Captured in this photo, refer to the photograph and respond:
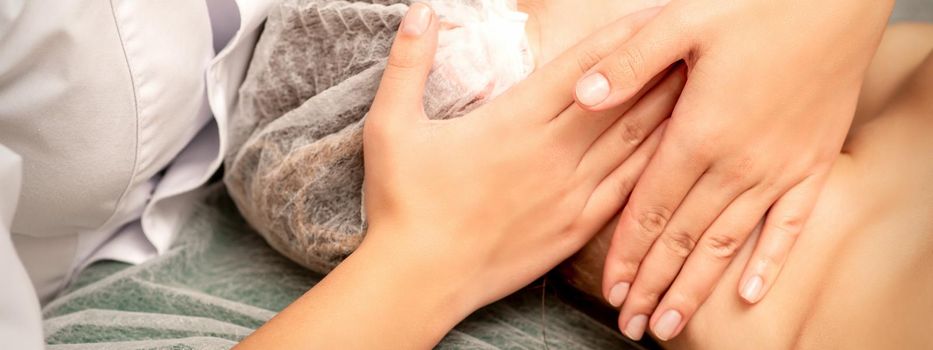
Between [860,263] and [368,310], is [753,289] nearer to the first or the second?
[860,263]

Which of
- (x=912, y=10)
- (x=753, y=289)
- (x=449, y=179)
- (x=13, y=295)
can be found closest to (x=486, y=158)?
(x=449, y=179)

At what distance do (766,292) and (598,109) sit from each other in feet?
0.71

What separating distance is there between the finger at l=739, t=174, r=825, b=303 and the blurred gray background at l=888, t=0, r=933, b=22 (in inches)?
21.1

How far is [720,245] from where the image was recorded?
705 millimetres

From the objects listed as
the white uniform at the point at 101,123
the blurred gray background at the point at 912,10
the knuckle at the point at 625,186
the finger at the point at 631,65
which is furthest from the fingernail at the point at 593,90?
the blurred gray background at the point at 912,10

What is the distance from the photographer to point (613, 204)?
75 cm

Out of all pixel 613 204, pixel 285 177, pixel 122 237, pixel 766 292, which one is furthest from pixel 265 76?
pixel 766 292

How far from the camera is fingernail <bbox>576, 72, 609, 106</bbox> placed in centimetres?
65

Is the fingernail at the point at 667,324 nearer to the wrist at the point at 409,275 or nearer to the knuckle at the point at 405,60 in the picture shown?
the wrist at the point at 409,275

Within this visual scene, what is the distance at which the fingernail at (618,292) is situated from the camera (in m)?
0.74

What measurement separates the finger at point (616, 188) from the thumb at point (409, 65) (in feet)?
0.60

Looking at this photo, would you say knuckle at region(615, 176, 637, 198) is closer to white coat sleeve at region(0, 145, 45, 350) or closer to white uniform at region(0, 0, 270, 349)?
white uniform at region(0, 0, 270, 349)

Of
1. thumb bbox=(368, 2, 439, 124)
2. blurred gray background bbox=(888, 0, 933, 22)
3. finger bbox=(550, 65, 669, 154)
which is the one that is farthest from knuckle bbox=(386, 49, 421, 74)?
blurred gray background bbox=(888, 0, 933, 22)

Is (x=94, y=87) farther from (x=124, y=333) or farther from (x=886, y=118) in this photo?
(x=886, y=118)
